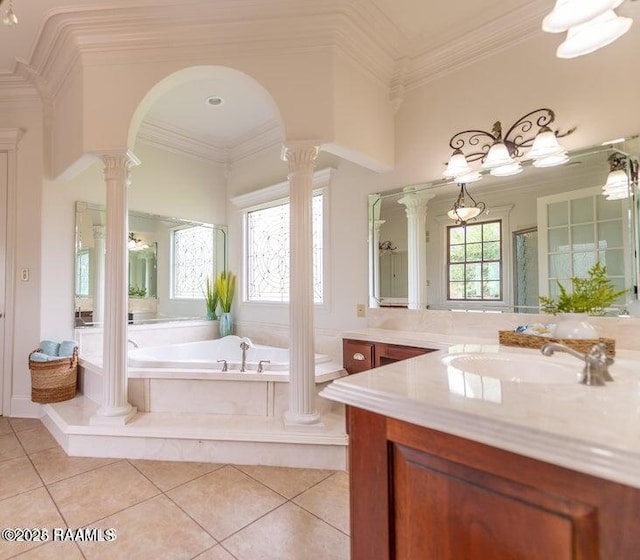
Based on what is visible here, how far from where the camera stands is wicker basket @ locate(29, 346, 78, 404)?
8.45 ft

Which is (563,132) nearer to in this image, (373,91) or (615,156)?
(615,156)

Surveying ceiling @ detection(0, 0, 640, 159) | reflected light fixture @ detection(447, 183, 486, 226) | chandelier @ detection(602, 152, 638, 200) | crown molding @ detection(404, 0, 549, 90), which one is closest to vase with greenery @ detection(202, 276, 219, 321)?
ceiling @ detection(0, 0, 640, 159)

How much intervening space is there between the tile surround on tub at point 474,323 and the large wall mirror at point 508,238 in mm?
52

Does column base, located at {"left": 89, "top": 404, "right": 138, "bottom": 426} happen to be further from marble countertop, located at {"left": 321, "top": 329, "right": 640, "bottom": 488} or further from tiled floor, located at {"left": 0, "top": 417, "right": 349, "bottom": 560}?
marble countertop, located at {"left": 321, "top": 329, "right": 640, "bottom": 488}

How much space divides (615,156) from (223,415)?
2.83 metres

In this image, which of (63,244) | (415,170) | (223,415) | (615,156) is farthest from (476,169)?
(63,244)

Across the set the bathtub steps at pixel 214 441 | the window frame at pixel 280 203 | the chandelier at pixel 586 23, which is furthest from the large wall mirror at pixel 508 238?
the bathtub steps at pixel 214 441

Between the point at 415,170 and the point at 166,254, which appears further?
the point at 166,254

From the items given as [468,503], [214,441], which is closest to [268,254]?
[214,441]

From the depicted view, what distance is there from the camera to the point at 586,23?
1.11 m

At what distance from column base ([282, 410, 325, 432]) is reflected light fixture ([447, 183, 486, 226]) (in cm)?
167

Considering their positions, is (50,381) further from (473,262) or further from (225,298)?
(473,262)

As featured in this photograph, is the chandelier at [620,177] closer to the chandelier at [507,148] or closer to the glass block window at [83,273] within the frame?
the chandelier at [507,148]

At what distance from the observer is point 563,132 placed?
1988 millimetres
